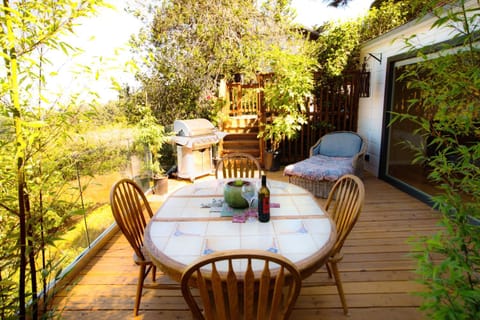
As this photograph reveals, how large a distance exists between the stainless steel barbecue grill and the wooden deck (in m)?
2.07

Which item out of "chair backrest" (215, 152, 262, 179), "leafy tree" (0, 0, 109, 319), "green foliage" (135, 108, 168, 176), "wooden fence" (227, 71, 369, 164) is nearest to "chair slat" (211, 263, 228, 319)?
"leafy tree" (0, 0, 109, 319)

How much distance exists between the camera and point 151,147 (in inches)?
175

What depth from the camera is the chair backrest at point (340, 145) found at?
16.0 feet

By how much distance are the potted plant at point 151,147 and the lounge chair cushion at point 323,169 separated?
1994 millimetres

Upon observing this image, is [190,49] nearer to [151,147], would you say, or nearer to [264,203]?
[151,147]

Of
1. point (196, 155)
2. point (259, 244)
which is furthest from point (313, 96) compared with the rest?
point (259, 244)

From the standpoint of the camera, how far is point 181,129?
500 centimetres

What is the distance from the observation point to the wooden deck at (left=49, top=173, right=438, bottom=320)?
6.37 ft

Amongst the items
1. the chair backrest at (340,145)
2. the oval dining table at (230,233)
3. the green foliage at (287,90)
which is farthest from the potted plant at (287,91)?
the oval dining table at (230,233)

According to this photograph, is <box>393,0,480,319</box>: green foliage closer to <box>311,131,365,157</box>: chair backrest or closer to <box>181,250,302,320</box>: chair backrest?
<box>181,250,302,320</box>: chair backrest

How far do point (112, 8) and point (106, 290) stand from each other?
2.01 metres

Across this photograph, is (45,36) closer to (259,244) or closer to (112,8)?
(112,8)

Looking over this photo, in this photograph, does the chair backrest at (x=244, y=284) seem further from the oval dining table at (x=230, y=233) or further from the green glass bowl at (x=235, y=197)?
the green glass bowl at (x=235, y=197)

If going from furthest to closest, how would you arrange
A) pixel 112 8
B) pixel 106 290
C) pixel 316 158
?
pixel 316 158 → pixel 106 290 → pixel 112 8
